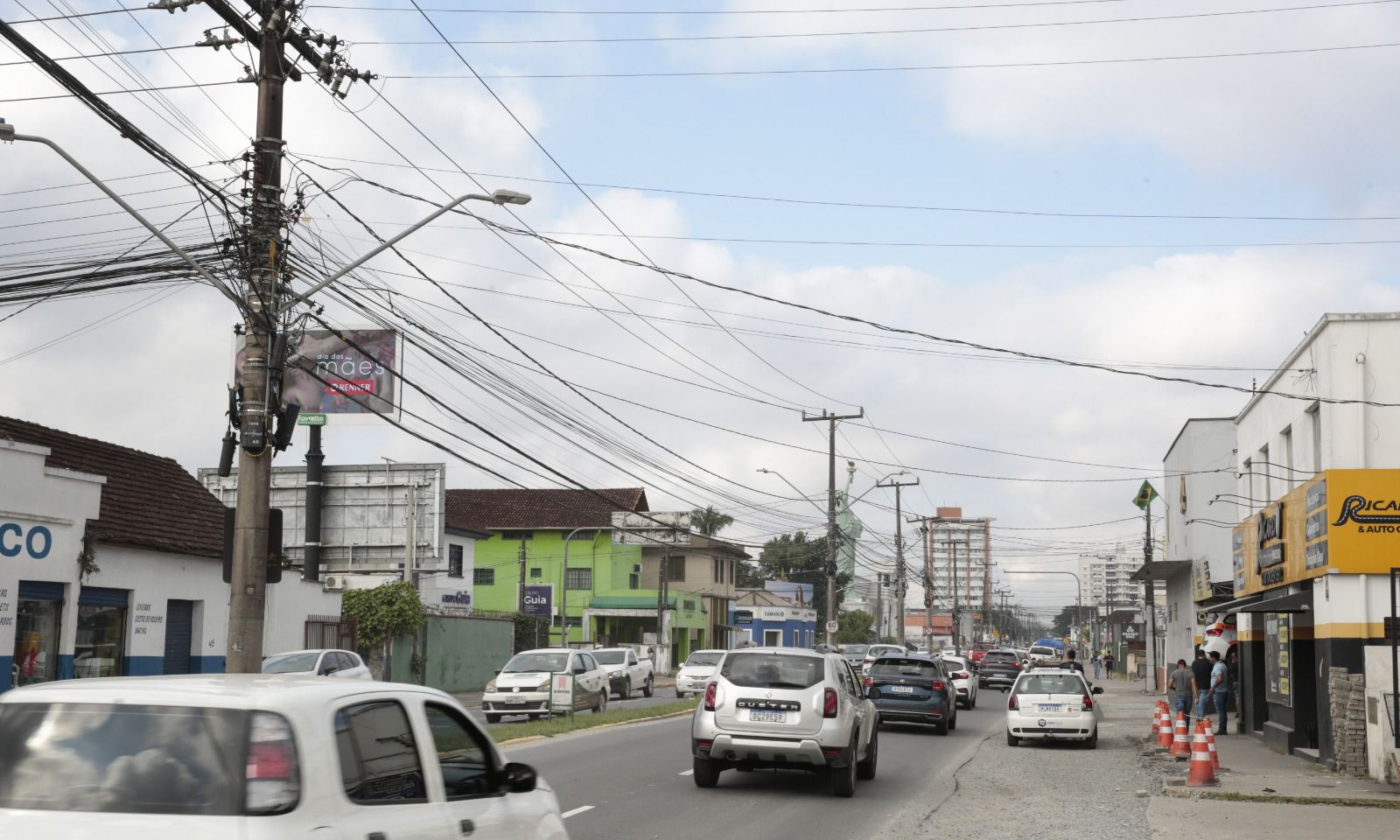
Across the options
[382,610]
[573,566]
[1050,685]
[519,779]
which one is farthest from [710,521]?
[519,779]

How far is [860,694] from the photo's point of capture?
17.2 meters

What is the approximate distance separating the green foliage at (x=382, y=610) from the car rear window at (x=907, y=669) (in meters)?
17.3

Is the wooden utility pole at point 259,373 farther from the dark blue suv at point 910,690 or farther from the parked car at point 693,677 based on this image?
the parked car at point 693,677

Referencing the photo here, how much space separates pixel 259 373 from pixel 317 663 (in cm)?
1221

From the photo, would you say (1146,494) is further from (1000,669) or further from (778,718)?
(778,718)

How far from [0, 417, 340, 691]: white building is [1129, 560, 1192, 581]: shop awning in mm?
28240

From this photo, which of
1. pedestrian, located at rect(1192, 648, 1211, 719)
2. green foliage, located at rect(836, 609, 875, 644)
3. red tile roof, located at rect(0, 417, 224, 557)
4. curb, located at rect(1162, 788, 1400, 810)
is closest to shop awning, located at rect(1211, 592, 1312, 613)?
pedestrian, located at rect(1192, 648, 1211, 719)

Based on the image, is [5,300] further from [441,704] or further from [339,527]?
[441,704]

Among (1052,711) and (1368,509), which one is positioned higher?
(1368,509)

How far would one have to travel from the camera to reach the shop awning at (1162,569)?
46.5 meters

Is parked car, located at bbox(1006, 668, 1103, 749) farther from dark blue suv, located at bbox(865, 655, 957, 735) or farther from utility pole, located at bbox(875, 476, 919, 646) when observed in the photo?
utility pole, located at bbox(875, 476, 919, 646)

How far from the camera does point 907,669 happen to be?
27.3 metres

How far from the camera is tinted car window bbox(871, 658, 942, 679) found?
27.2 metres

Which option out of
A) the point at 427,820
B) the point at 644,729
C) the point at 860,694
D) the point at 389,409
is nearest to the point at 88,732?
the point at 427,820
